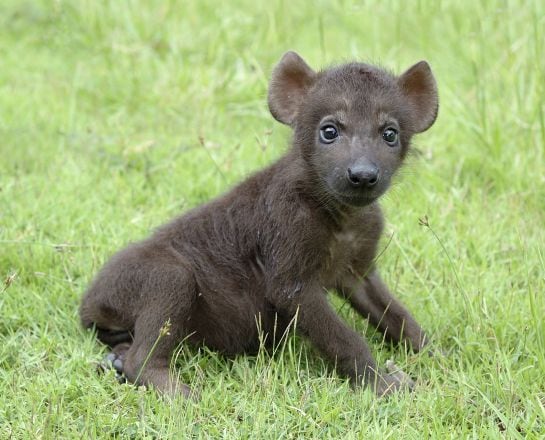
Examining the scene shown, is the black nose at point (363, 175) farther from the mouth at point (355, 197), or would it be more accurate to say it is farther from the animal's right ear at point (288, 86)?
the animal's right ear at point (288, 86)

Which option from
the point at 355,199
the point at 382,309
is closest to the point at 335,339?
the point at 382,309

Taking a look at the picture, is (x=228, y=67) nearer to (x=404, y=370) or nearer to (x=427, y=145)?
(x=427, y=145)

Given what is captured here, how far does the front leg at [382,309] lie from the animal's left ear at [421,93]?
0.90 metres

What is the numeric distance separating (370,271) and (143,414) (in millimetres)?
1612

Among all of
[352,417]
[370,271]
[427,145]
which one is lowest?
[352,417]

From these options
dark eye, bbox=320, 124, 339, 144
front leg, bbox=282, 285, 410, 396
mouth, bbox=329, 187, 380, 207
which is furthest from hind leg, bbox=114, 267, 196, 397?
dark eye, bbox=320, 124, 339, 144

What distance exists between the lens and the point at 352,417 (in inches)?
167

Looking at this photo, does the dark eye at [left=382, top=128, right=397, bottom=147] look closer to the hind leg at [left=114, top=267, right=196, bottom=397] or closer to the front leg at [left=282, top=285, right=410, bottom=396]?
the front leg at [left=282, top=285, right=410, bottom=396]

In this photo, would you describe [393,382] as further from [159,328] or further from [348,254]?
[159,328]

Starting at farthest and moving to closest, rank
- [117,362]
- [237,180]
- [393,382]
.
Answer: [237,180] → [117,362] → [393,382]

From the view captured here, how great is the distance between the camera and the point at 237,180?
6.30 meters

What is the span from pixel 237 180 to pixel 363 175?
2.06 m

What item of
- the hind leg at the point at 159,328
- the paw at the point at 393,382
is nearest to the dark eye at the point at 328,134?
the hind leg at the point at 159,328

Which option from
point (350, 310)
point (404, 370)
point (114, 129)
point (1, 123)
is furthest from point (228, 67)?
point (404, 370)
